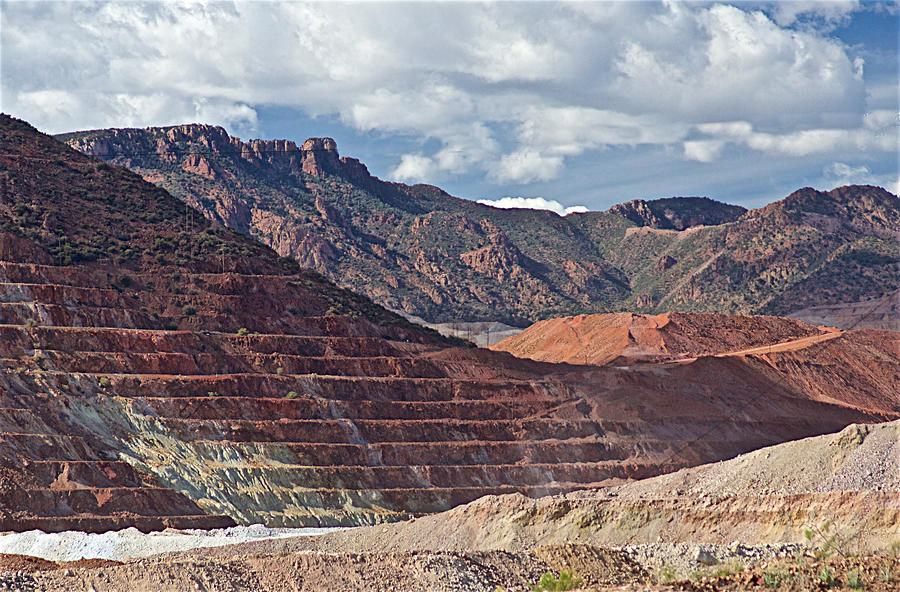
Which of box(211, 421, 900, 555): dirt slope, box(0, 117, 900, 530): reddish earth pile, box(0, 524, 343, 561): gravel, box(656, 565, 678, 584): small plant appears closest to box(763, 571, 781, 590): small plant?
box(656, 565, 678, 584): small plant

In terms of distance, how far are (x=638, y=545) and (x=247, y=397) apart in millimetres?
32587

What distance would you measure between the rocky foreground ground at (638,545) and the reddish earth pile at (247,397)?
14.2 metres

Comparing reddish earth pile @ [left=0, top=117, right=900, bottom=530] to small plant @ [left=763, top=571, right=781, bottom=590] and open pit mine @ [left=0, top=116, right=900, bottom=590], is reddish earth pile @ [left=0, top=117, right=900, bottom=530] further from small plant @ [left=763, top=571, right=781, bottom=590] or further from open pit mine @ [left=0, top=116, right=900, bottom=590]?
small plant @ [left=763, top=571, right=781, bottom=590]

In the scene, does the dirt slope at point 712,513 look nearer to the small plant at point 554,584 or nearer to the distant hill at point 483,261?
the small plant at point 554,584

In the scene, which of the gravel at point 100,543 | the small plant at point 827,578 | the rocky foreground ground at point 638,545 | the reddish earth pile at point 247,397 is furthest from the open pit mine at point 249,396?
the small plant at point 827,578

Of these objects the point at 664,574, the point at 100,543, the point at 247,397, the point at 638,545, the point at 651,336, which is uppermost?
the point at 651,336

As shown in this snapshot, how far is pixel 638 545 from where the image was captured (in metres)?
37.4

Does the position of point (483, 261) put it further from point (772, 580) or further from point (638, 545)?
point (772, 580)

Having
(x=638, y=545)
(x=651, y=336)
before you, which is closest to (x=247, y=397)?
(x=638, y=545)

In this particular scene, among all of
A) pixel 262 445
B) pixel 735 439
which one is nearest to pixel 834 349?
pixel 735 439

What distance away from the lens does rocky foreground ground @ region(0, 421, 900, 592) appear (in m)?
28.3

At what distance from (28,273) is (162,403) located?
13.7m

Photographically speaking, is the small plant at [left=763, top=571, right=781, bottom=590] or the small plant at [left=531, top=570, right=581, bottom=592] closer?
the small plant at [left=763, top=571, right=781, bottom=590]

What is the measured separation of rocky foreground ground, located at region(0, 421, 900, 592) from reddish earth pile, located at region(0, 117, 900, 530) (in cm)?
1422
